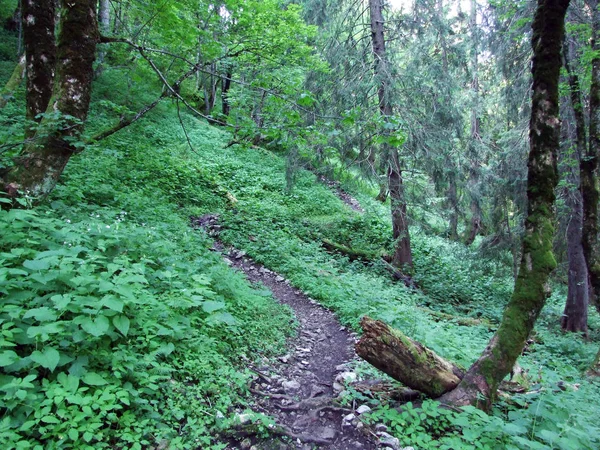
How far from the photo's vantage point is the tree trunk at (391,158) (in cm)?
936

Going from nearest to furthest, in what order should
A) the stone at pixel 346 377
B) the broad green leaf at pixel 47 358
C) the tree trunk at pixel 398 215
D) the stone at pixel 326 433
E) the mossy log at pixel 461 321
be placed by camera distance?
the broad green leaf at pixel 47 358
the stone at pixel 326 433
the stone at pixel 346 377
the mossy log at pixel 461 321
the tree trunk at pixel 398 215

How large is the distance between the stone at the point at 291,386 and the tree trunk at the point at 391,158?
6.75 m

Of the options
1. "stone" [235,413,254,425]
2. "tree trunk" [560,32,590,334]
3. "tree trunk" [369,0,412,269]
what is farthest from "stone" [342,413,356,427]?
"tree trunk" [560,32,590,334]

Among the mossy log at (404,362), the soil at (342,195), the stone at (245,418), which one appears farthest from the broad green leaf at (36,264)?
the soil at (342,195)

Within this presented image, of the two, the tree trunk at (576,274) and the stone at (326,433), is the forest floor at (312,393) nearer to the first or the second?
the stone at (326,433)

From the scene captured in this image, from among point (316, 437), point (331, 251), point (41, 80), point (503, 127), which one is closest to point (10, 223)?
point (41, 80)

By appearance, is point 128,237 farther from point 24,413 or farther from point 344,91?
point 344,91

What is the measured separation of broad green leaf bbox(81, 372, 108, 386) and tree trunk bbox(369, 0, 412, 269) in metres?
8.60

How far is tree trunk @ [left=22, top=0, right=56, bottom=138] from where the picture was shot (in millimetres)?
5367

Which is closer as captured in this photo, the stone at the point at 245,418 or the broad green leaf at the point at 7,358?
the broad green leaf at the point at 7,358

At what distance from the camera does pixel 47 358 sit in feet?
7.69

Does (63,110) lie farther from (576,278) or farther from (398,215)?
(576,278)

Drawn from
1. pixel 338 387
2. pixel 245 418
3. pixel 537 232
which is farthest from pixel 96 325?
pixel 537 232

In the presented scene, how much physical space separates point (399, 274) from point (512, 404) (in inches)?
254
